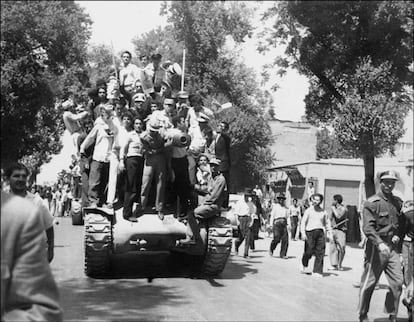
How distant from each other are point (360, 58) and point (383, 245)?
35.6ft

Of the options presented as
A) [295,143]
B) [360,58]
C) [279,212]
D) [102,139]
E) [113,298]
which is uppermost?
[295,143]

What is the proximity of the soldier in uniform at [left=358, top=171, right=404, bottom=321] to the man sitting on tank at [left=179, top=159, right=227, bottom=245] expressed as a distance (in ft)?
9.62

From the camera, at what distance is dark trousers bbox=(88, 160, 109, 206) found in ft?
33.5

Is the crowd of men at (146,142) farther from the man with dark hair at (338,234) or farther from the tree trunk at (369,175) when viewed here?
the tree trunk at (369,175)

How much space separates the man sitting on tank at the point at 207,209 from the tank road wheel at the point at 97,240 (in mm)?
1114

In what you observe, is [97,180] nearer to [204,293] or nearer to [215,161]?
[215,161]

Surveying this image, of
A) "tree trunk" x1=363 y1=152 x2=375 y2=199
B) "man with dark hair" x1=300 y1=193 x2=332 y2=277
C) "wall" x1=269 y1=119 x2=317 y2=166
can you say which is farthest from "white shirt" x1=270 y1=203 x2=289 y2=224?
"wall" x1=269 y1=119 x2=317 y2=166

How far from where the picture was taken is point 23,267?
2.63 metres

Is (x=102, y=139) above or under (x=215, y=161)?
above

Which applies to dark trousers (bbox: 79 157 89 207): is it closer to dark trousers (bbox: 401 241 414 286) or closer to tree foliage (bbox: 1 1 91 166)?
dark trousers (bbox: 401 241 414 286)

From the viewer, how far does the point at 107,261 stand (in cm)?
977

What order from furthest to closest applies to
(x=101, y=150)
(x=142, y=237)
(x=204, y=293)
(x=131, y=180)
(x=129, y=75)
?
(x=129, y=75) → (x=101, y=150) → (x=131, y=180) → (x=142, y=237) → (x=204, y=293)

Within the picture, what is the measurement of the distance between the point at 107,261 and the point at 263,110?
34.6 meters

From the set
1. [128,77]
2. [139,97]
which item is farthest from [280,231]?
[139,97]
